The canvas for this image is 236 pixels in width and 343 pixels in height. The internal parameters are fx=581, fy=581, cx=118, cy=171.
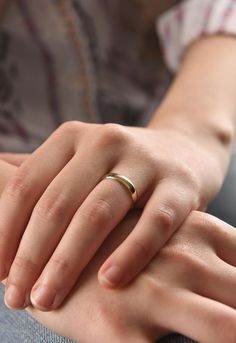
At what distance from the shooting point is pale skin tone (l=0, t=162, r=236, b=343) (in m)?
0.38

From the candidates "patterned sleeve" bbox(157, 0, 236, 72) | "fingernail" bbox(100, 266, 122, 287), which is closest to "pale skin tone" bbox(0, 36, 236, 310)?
"fingernail" bbox(100, 266, 122, 287)

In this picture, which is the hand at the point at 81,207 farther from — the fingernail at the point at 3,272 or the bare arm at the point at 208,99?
the bare arm at the point at 208,99

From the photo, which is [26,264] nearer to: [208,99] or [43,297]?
[43,297]

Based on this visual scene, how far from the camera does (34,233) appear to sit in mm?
428

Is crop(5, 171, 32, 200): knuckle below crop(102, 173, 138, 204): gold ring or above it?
below

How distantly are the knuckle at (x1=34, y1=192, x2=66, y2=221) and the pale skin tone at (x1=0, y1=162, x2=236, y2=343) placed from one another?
1.6 inches

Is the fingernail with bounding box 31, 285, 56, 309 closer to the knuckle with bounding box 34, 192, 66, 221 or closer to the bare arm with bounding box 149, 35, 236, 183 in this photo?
the knuckle with bounding box 34, 192, 66, 221

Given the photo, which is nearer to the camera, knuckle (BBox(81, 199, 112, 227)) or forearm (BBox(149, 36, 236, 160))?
knuckle (BBox(81, 199, 112, 227))

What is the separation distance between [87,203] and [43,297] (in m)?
0.08

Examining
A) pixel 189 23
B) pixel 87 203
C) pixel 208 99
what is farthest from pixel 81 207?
pixel 189 23

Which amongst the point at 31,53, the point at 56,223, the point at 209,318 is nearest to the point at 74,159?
the point at 56,223

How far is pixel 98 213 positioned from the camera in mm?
426

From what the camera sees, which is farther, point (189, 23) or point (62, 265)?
point (189, 23)

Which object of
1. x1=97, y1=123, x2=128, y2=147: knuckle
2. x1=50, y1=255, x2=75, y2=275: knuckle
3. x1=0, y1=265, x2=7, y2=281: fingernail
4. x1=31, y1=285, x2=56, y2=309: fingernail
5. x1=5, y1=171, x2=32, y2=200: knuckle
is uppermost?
x1=97, y1=123, x2=128, y2=147: knuckle
